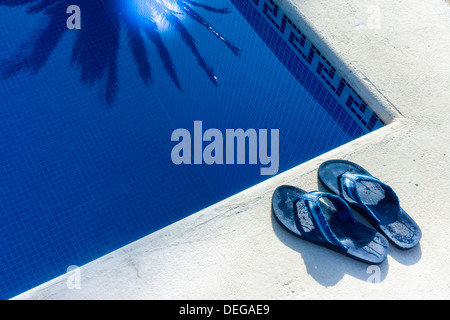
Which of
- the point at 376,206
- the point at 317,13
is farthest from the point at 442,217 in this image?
the point at 317,13

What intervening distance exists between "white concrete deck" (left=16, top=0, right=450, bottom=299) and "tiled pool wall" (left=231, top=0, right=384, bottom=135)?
131 millimetres

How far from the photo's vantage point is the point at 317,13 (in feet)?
17.8

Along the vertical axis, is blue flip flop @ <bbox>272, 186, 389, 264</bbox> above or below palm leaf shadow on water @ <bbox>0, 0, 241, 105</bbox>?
below

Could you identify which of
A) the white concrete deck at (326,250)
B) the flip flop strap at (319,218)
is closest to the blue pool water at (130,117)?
the white concrete deck at (326,250)

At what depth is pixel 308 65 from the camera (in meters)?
5.46

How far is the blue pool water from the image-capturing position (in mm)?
5367

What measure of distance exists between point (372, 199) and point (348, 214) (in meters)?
0.32

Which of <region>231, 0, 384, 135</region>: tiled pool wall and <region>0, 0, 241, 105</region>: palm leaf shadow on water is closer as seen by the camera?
<region>231, 0, 384, 135</region>: tiled pool wall

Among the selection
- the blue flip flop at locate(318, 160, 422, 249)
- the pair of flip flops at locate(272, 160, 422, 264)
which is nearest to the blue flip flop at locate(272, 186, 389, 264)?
the pair of flip flops at locate(272, 160, 422, 264)

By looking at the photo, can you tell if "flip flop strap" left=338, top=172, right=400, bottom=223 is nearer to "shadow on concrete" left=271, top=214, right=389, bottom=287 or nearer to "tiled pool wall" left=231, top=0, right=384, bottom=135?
"shadow on concrete" left=271, top=214, right=389, bottom=287

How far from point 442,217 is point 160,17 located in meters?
4.00

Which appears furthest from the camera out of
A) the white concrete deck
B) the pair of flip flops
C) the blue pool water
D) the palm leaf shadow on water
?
the palm leaf shadow on water

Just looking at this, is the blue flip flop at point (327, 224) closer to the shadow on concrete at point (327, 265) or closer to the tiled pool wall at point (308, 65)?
the shadow on concrete at point (327, 265)
